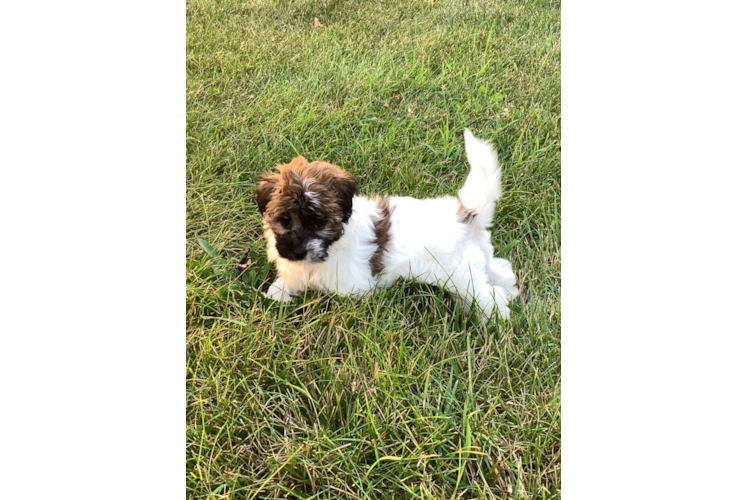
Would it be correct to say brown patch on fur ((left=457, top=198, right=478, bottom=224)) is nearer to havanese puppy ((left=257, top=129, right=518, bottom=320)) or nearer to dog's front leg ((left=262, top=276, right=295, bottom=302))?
havanese puppy ((left=257, top=129, right=518, bottom=320))

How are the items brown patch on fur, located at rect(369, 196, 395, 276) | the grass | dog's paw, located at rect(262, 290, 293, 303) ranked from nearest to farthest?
1. the grass
2. dog's paw, located at rect(262, 290, 293, 303)
3. brown patch on fur, located at rect(369, 196, 395, 276)

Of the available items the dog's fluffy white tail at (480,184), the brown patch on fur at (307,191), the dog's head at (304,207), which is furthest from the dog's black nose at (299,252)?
the dog's fluffy white tail at (480,184)

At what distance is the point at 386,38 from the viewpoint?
2330 mm

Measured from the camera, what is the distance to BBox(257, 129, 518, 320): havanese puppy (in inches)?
77.5

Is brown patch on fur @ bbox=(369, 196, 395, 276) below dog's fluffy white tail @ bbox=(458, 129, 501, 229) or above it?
below

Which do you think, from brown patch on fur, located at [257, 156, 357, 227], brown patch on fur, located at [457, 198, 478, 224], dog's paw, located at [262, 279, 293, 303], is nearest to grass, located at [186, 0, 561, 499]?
dog's paw, located at [262, 279, 293, 303]

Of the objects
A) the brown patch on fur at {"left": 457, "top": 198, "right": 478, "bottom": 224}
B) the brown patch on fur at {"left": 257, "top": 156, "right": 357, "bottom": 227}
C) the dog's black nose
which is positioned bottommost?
the dog's black nose

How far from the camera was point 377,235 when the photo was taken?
7.44 ft

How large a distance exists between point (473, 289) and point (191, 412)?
140cm

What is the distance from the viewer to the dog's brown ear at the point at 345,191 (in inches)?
79.6

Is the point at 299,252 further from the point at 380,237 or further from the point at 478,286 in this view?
the point at 478,286

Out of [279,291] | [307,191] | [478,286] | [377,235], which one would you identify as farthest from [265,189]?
[478,286]

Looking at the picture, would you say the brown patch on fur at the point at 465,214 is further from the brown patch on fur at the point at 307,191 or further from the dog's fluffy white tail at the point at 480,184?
the brown patch on fur at the point at 307,191
